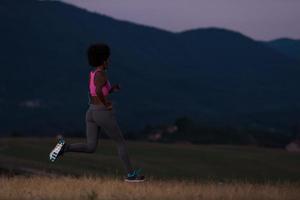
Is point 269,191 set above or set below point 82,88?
above

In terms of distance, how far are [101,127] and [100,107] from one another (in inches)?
12.4

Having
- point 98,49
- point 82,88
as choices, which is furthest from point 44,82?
point 98,49

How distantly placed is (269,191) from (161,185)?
4.84 feet

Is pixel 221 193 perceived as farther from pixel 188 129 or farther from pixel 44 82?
pixel 44 82

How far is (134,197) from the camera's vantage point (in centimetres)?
915

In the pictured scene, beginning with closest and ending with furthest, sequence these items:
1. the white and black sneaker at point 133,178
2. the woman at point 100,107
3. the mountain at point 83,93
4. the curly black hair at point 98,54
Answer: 1. the woman at point 100,107
2. the curly black hair at point 98,54
3. the white and black sneaker at point 133,178
4. the mountain at point 83,93

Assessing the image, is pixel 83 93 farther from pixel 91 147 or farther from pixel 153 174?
pixel 91 147

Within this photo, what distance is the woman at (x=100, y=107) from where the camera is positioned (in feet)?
35.4

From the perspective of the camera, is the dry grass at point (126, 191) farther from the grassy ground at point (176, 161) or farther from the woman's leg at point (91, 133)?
the grassy ground at point (176, 161)

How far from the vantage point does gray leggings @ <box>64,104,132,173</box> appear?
1097 centimetres

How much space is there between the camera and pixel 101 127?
11117mm

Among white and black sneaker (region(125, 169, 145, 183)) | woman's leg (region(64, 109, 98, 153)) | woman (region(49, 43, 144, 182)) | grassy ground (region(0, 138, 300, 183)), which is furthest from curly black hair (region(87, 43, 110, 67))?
grassy ground (region(0, 138, 300, 183))

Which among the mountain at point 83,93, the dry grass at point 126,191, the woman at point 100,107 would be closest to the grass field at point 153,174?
the dry grass at point 126,191

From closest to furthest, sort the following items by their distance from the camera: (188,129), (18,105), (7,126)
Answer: (188,129) → (7,126) → (18,105)
